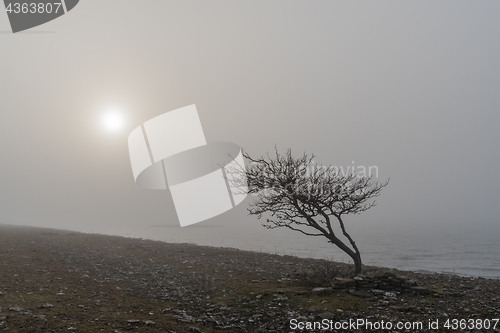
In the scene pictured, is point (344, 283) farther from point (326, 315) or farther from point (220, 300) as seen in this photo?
point (220, 300)

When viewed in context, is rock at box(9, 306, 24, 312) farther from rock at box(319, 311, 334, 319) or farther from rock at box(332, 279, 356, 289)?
rock at box(332, 279, 356, 289)

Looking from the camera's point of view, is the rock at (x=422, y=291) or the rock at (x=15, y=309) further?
the rock at (x=422, y=291)

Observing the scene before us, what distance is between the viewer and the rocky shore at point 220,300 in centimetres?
835

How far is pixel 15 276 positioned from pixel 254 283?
10891 mm

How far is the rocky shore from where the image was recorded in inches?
329

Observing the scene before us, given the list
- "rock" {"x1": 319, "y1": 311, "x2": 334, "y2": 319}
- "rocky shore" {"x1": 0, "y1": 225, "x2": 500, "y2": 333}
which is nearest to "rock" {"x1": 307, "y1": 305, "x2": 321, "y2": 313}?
"rocky shore" {"x1": 0, "y1": 225, "x2": 500, "y2": 333}

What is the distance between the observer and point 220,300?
37.4 ft

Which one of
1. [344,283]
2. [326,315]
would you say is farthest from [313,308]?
[344,283]

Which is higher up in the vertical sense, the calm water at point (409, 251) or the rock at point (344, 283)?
the rock at point (344, 283)

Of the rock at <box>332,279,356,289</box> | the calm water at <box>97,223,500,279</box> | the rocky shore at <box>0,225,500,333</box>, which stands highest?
the rock at <box>332,279,356,289</box>

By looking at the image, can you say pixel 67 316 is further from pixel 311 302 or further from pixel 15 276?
pixel 311 302

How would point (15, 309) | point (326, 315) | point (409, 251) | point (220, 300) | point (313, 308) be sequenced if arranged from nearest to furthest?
point (15, 309)
point (326, 315)
point (313, 308)
point (220, 300)
point (409, 251)

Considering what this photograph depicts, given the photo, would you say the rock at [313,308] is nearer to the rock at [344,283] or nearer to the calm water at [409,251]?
the rock at [344,283]

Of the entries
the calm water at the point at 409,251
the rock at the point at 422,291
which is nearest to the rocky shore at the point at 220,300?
the rock at the point at 422,291
